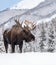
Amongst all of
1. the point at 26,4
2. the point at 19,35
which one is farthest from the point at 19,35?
the point at 26,4

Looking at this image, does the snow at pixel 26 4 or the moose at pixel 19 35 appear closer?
the moose at pixel 19 35

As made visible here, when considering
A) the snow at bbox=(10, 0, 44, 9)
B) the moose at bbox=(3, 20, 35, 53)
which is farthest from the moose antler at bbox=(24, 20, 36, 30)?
the snow at bbox=(10, 0, 44, 9)

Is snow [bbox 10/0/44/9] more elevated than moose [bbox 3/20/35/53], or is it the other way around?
snow [bbox 10/0/44/9]

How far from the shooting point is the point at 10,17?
6.23m

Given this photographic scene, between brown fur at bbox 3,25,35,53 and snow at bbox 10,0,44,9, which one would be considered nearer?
brown fur at bbox 3,25,35,53

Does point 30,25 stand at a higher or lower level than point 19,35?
higher

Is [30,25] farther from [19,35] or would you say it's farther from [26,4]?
[26,4]

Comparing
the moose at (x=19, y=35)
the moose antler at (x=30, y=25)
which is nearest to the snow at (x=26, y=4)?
the moose antler at (x=30, y=25)

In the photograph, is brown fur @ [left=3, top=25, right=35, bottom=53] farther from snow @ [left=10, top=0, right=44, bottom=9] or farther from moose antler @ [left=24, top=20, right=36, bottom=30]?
snow @ [left=10, top=0, right=44, bottom=9]

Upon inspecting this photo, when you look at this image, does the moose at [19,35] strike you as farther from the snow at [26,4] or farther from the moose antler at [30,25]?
the snow at [26,4]

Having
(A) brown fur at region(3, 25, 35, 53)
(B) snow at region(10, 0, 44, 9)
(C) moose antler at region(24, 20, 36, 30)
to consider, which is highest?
(B) snow at region(10, 0, 44, 9)

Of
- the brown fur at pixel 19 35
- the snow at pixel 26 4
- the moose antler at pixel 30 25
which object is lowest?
the brown fur at pixel 19 35
